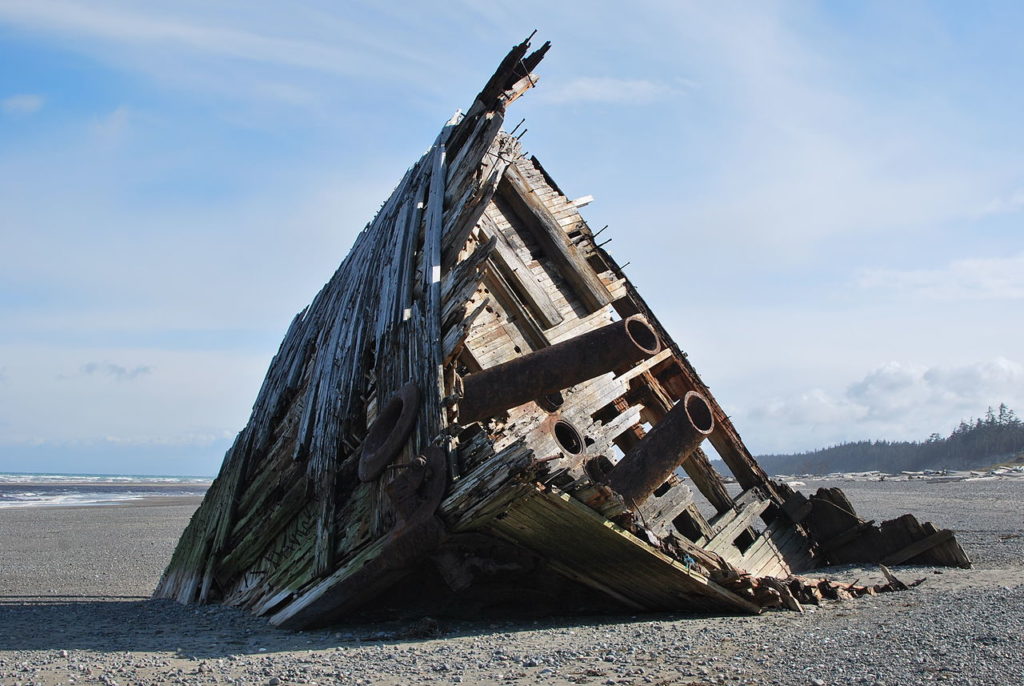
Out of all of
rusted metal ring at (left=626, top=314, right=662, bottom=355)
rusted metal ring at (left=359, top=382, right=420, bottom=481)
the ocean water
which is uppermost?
the ocean water

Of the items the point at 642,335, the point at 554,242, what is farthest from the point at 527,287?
the point at 642,335

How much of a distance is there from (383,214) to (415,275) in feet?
9.63

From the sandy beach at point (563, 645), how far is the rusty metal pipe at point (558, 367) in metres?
1.67

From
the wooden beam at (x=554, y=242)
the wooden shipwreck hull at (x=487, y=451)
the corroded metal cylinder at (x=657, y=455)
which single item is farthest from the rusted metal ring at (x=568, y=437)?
the wooden beam at (x=554, y=242)

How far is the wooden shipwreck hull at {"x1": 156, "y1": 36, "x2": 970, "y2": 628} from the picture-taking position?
20.6 ft

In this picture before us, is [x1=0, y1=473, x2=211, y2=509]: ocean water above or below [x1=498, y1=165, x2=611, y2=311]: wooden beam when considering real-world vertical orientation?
above

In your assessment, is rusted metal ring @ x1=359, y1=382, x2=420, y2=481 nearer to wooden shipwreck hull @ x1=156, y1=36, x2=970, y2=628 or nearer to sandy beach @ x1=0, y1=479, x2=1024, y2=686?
wooden shipwreck hull @ x1=156, y1=36, x2=970, y2=628

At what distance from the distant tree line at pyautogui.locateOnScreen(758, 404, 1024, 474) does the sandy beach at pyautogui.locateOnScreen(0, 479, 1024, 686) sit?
108 feet

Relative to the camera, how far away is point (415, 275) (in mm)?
7949

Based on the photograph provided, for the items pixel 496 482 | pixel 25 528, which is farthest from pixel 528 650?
pixel 25 528

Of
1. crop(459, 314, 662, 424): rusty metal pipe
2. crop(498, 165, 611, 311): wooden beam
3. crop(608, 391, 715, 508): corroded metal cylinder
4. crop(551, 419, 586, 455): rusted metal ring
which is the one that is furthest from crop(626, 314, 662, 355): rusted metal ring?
crop(498, 165, 611, 311): wooden beam

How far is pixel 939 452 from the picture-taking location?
1674 inches

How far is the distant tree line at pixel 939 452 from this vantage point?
38594mm

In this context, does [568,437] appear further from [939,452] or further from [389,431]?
[939,452]
